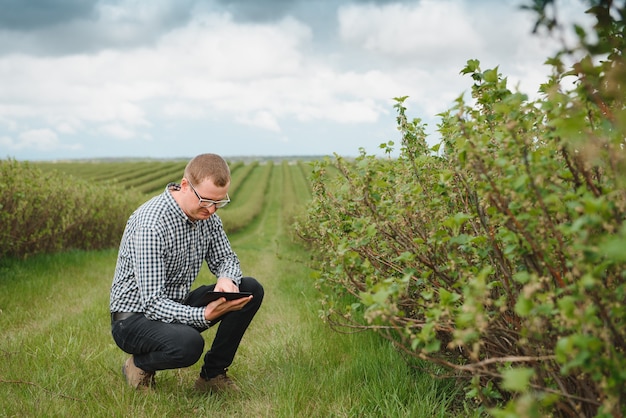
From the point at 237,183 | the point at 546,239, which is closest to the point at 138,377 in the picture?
the point at 546,239

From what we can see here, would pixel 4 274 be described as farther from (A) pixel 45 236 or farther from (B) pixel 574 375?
(B) pixel 574 375

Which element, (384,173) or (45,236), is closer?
(384,173)

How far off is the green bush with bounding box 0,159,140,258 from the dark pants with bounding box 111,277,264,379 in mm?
4829

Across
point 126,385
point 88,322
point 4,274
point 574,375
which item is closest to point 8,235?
point 4,274

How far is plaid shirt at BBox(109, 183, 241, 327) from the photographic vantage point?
3.51 m

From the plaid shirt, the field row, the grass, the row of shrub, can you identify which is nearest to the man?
the plaid shirt

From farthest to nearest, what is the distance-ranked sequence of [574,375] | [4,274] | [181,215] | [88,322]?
[4,274] → [88,322] → [181,215] → [574,375]

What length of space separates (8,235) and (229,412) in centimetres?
608

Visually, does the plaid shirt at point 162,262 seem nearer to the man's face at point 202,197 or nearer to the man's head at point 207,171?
the man's face at point 202,197

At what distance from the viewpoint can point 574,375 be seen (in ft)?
7.07

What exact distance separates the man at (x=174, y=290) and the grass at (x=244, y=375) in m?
0.23

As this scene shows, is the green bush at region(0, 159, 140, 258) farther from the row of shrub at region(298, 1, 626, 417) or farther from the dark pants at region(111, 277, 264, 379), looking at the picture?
the row of shrub at region(298, 1, 626, 417)

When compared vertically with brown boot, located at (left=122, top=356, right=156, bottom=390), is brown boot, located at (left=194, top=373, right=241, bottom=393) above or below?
below

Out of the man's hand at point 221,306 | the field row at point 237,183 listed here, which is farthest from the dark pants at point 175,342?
the field row at point 237,183
